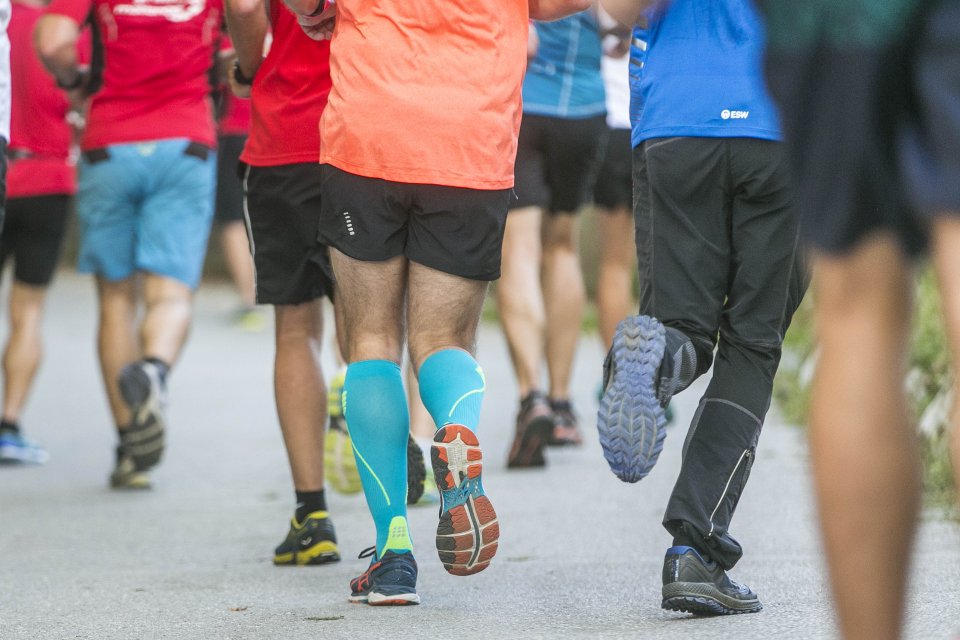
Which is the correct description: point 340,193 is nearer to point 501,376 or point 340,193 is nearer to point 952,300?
point 952,300

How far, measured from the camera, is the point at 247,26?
4273mm

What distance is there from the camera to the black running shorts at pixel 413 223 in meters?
3.66

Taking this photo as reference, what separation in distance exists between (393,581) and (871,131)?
6.33 ft

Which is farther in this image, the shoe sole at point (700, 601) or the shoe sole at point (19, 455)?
the shoe sole at point (19, 455)

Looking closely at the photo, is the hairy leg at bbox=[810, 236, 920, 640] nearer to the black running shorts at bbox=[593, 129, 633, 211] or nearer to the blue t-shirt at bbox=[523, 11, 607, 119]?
the blue t-shirt at bbox=[523, 11, 607, 119]

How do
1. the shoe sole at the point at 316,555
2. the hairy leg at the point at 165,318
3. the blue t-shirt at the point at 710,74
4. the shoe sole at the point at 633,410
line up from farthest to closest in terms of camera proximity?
the hairy leg at the point at 165,318, the shoe sole at the point at 316,555, the blue t-shirt at the point at 710,74, the shoe sole at the point at 633,410

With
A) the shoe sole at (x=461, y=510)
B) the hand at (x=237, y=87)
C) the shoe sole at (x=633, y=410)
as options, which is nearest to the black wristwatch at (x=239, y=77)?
the hand at (x=237, y=87)

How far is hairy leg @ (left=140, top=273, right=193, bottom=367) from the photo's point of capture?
635 cm

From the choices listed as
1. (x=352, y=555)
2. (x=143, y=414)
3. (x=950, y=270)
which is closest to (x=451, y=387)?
(x=352, y=555)

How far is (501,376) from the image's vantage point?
963cm

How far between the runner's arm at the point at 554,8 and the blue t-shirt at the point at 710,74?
1.02 feet

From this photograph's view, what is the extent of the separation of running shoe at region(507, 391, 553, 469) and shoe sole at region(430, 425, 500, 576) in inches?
111

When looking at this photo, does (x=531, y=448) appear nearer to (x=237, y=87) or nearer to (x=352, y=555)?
(x=352, y=555)

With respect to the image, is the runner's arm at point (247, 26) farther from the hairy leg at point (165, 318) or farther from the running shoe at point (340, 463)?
the hairy leg at point (165, 318)
